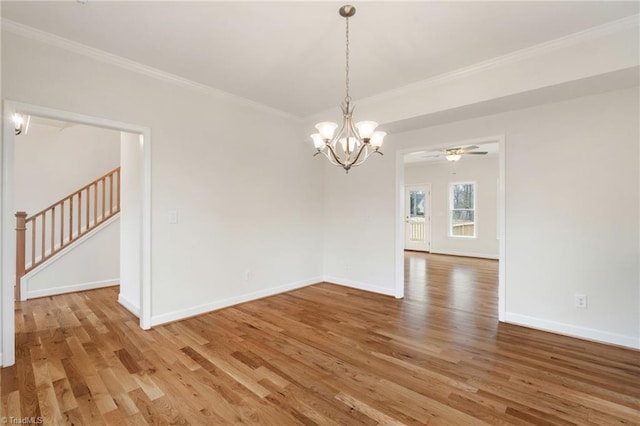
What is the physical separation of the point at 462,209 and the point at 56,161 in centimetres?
992

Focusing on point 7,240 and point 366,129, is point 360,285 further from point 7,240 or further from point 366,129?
point 7,240

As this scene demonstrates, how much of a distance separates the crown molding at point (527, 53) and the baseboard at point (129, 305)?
4.15 metres

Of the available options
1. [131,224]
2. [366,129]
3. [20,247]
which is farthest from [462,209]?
[20,247]

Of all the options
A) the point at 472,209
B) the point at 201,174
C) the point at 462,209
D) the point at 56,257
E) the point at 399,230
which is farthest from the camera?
the point at 462,209

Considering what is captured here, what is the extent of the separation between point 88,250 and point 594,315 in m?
6.93

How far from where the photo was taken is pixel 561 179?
3.16 meters

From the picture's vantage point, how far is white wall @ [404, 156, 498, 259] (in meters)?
8.05

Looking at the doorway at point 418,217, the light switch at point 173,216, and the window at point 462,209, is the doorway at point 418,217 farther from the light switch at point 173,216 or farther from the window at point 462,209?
the light switch at point 173,216

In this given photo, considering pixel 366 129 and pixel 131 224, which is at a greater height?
pixel 366 129

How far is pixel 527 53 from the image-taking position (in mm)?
2777

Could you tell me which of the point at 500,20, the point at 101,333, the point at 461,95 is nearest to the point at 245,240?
the point at 101,333

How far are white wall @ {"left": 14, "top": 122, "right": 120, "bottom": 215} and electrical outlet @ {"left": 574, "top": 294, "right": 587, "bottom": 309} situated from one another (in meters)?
8.13

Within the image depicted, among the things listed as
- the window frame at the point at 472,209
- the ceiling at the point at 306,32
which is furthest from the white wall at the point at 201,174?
the window frame at the point at 472,209

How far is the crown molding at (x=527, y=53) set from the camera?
7.83 feet
